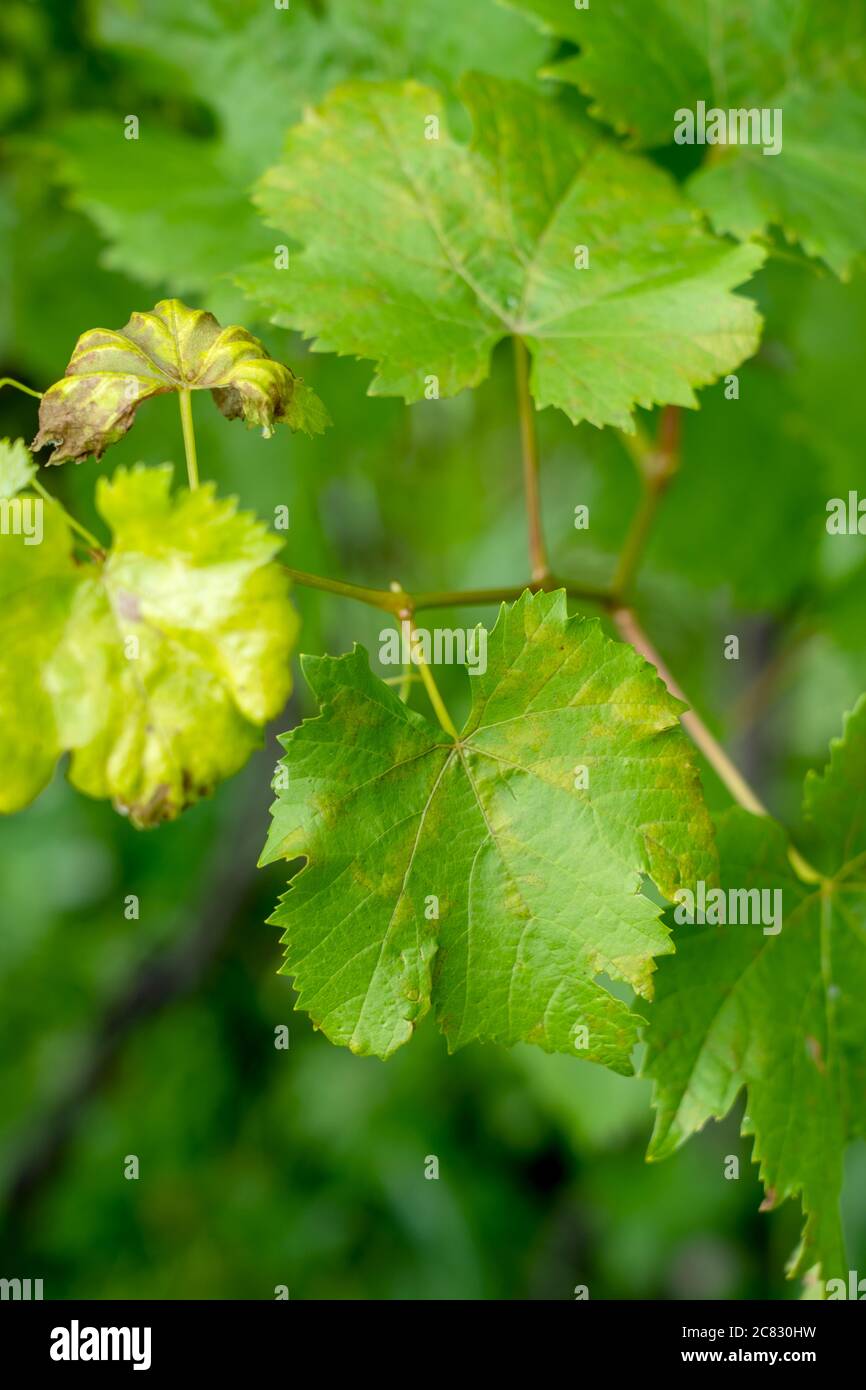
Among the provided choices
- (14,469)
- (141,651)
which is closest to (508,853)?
(141,651)

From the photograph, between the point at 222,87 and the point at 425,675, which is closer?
the point at 425,675

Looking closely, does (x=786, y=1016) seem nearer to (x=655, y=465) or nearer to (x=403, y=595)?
(x=403, y=595)

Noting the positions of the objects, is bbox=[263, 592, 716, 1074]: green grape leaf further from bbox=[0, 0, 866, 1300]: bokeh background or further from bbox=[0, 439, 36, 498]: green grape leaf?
bbox=[0, 0, 866, 1300]: bokeh background

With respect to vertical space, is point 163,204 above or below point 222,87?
below

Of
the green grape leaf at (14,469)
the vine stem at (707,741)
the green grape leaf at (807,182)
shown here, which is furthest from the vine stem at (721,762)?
the green grape leaf at (14,469)

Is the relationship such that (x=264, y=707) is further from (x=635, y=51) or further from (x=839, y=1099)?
(x=635, y=51)

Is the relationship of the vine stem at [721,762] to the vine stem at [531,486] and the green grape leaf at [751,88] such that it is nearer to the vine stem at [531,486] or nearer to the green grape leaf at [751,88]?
the vine stem at [531,486]
